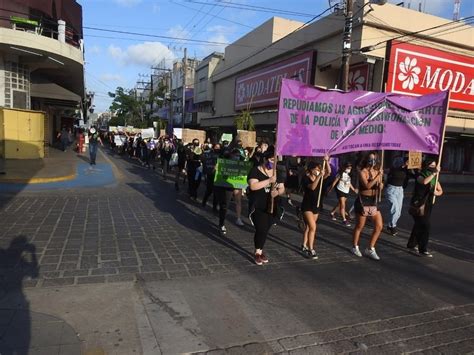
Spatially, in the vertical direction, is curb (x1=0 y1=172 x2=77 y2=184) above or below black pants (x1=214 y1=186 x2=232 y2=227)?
below

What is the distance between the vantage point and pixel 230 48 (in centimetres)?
3566

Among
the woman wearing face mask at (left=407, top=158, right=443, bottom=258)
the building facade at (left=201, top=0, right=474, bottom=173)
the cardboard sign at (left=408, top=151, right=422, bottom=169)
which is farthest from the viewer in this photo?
the building facade at (left=201, top=0, right=474, bottom=173)

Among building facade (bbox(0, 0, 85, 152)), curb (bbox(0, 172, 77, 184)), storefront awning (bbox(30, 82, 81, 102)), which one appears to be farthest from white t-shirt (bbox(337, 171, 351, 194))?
storefront awning (bbox(30, 82, 81, 102))

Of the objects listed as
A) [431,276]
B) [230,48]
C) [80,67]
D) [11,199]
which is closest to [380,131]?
[431,276]

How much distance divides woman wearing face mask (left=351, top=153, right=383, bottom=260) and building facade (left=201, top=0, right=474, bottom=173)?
10381 millimetres

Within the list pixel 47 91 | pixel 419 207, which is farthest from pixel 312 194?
pixel 47 91

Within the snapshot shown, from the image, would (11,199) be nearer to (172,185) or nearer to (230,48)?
(172,185)

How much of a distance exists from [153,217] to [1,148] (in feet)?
Result: 37.7

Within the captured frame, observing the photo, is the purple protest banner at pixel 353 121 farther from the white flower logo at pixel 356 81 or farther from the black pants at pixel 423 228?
the white flower logo at pixel 356 81

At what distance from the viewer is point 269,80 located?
26.8m

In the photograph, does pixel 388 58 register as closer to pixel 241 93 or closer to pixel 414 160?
pixel 414 160

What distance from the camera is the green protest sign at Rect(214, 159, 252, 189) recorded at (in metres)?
7.80

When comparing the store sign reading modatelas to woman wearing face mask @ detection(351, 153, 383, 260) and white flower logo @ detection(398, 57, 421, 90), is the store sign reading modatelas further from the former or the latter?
woman wearing face mask @ detection(351, 153, 383, 260)

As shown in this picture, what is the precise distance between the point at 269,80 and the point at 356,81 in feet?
28.1
